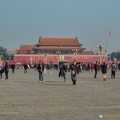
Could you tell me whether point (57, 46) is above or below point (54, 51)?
above

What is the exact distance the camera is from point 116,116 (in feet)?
26.6

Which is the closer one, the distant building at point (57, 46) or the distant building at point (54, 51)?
the distant building at point (54, 51)

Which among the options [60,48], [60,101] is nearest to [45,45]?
[60,48]

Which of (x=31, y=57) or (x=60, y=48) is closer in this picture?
(x=31, y=57)

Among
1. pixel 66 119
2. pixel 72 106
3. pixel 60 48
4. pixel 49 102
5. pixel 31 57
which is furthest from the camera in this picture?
pixel 60 48

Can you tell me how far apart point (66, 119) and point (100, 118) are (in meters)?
0.63

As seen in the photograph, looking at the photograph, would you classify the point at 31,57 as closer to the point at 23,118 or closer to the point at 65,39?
the point at 65,39

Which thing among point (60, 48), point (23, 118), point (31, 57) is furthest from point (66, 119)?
point (60, 48)

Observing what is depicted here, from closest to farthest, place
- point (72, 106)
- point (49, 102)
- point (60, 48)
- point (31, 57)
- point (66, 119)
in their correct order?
point (66, 119), point (72, 106), point (49, 102), point (31, 57), point (60, 48)

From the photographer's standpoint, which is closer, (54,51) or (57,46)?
(54,51)

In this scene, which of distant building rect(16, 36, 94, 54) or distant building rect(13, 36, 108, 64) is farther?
distant building rect(16, 36, 94, 54)

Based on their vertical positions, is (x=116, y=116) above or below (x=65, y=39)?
below

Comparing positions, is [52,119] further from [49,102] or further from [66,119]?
[49,102]

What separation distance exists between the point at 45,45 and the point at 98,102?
4607 inches
